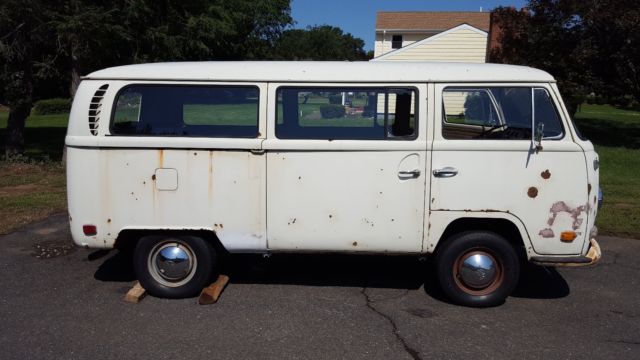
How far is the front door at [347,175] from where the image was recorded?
475cm

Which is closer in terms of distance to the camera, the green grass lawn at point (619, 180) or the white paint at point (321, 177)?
the white paint at point (321, 177)

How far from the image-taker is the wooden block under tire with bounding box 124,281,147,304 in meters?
5.01

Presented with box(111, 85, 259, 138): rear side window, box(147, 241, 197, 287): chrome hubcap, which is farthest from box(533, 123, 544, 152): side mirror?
box(147, 241, 197, 287): chrome hubcap

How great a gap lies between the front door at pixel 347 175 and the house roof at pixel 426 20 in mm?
36248

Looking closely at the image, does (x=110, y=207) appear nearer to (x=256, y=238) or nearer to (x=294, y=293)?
(x=256, y=238)

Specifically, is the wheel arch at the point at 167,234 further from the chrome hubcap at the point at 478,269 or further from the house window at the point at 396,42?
the house window at the point at 396,42

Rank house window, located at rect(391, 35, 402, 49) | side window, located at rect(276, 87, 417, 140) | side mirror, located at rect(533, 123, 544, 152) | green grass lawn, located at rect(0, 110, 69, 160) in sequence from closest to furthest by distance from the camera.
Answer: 1. side mirror, located at rect(533, 123, 544, 152)
2. side window, located at rect(276, 87, 417, 140)
3. green grass lawn, located at rect(0, 110, 69, 160)
4. house window, located at rect(391, 35, 402, 49)

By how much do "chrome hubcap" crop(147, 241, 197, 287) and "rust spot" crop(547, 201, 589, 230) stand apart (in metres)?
3.12

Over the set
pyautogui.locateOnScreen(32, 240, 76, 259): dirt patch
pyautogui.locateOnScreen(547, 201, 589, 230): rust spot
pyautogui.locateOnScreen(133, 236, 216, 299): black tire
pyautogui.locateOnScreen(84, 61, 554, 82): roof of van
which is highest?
pyautogui.locateOnScreen(84, 61, 554, 82): roof of van

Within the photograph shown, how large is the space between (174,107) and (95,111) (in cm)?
67

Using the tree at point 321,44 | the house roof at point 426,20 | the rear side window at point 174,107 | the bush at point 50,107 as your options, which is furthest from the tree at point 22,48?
the tree at point 321,44

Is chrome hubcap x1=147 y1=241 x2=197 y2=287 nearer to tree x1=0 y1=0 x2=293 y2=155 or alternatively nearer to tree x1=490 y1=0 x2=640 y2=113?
tree x1=0 y1=0 x2=293 y2=155

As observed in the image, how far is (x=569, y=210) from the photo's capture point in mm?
4656

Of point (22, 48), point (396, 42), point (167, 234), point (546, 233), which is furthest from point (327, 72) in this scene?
point (396, 42)
